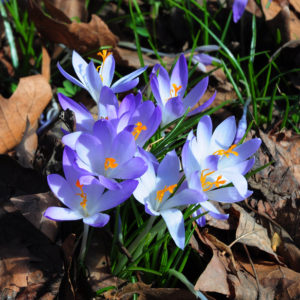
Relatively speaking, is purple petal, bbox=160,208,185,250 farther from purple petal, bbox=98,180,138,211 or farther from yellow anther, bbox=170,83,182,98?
yellow anther, bbox=170,83,182,98

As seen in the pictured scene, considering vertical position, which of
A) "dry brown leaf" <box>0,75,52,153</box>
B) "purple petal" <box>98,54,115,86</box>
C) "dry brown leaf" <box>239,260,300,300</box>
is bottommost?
"dry brown leaf" <box>239,260,300,300</box>

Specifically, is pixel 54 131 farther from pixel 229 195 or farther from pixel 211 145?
pixel 229 195

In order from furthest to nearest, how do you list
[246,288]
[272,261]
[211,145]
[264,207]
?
1. [264,207]
2. [272,261]
3. [246,288]
4. [211,145]

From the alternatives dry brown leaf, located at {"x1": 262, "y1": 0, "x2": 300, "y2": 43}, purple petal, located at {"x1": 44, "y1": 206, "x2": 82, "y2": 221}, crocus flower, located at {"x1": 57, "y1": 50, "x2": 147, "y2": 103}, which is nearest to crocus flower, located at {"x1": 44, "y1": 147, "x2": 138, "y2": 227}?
purple petal, located at {"x1": 44, "y1": 206, "x2": 82, "y2": 221}

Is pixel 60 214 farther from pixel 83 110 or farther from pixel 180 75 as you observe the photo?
pixel 180 75

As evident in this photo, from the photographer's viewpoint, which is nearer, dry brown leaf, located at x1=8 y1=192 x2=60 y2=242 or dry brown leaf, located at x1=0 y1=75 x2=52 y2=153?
dry brown leaf, located at x1=8 y1=192 x2=60 y2=242

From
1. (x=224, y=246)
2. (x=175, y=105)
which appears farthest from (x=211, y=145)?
(x=224, y=246)

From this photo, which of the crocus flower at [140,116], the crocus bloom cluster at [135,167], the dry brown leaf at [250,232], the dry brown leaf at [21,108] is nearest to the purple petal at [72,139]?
the crocus bloom cluster at [135,167]
